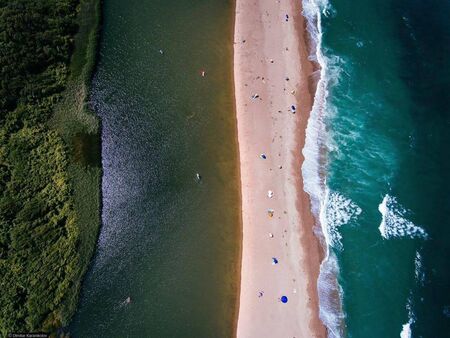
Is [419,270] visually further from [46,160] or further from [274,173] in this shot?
[46,160]

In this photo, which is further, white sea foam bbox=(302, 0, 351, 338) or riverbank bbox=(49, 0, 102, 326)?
riverbank bbox=(49, 0, 102, 326)

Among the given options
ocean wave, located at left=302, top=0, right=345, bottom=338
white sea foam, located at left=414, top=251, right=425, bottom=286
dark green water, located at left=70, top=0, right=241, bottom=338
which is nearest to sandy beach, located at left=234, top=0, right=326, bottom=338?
ocean wave, located at left=302, top=0, right=345, bottom=338

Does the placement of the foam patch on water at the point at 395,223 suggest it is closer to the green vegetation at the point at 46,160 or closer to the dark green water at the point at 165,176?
the dark green water at the point at 165,176

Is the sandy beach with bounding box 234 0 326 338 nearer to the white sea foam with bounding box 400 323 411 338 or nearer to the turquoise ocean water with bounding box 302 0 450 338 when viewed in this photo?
the turquoise ocean water with bounding box 302 0 450 338

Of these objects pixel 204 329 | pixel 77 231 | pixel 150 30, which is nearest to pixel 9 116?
pixel 77 231

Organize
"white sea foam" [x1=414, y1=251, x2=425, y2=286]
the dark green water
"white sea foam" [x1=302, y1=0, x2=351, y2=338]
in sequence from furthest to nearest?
1. "white sea foam" [x1=414, y1=251, x2=425, y2=286]
2. "white sea foam" [x1=302, y1=0, x2=351, y2=338]
3. the dark green water
